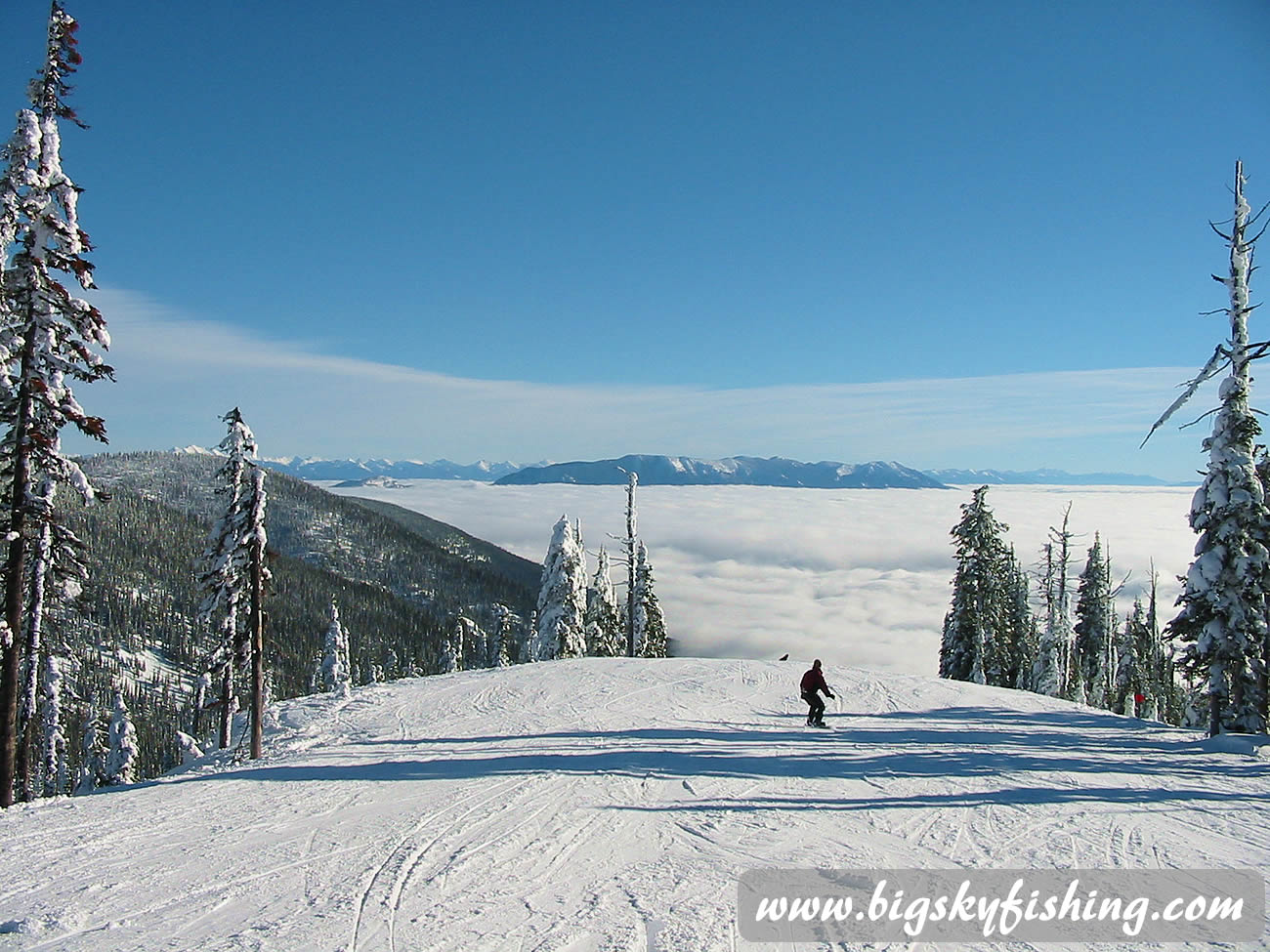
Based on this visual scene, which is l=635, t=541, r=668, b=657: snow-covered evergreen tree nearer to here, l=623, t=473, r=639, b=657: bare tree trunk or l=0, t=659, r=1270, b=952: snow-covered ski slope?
l=623, t=473, r=639, b=657: bare tree trunk

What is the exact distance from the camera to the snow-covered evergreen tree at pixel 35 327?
1352 cm

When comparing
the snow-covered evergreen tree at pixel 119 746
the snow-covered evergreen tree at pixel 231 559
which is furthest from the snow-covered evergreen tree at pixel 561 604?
the snow-covered evergreen tree at pixel 119 746

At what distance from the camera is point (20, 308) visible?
544 inches

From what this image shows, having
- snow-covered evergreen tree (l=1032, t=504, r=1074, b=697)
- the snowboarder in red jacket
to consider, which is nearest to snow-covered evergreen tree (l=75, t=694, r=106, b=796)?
the snowboarder in red jacket

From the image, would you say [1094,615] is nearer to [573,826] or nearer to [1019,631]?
[1019,631]

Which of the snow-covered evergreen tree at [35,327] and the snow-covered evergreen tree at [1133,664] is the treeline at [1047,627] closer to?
the snow-covered evergreen tree at [1133,664]

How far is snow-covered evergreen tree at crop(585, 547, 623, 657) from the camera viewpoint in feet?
163

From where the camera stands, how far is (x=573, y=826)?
10164 mm

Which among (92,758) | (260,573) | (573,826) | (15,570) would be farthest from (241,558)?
(92,758)

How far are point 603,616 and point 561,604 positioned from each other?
6.11 meters

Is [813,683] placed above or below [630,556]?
below

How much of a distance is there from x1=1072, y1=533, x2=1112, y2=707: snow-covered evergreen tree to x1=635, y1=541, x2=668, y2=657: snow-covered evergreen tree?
A: 31.1m

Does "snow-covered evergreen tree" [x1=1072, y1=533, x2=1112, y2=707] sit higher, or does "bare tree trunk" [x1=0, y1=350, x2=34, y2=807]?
"bare tree trunk" [x1=0, y1=350, x2=34, y2=807]

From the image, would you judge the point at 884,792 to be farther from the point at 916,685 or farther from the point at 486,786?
the point at 916,685
